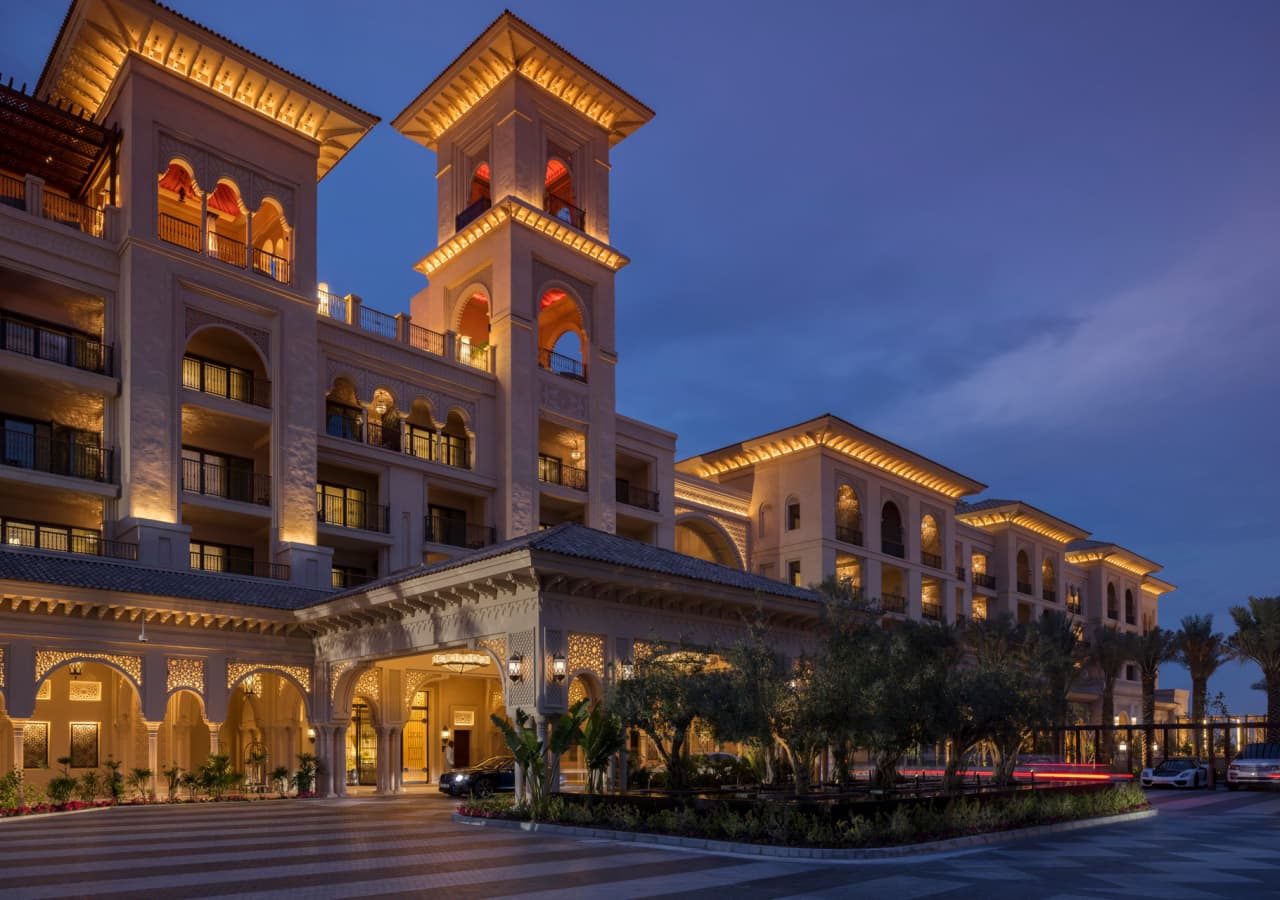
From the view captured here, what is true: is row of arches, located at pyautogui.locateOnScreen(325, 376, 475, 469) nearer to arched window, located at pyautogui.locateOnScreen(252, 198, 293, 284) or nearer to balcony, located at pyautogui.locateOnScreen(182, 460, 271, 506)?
balcony, located at pyautogui.locateOnScreen(182, 460, 271, 506)

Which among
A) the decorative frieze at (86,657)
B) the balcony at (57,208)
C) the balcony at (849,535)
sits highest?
the balcony at (57,208)

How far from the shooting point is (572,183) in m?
45.4

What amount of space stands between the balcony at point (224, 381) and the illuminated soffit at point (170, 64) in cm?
828

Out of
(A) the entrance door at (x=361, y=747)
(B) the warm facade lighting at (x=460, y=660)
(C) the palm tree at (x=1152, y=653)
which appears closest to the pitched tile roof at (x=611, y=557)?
(B) the warm facade lighting at (x=460, y=660)

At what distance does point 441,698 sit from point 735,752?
11281 millimetres

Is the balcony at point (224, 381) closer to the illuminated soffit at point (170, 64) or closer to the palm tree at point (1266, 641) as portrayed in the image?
the illuminated soffit at point (170, 64)

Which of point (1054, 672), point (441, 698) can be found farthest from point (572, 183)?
point (1054, 672)

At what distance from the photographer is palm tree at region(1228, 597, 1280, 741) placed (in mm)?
44281

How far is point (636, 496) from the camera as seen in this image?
46562mm

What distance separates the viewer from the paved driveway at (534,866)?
38.8 ft

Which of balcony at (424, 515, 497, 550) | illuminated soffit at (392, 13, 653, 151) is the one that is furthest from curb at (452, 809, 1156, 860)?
illuminated soffit at (392, 13, 653, 151)

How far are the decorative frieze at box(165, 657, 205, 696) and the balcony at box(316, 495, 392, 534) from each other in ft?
32.8

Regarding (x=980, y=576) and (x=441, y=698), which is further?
(x=980, y=576)

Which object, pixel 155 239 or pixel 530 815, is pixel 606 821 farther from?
pixel 155 239
